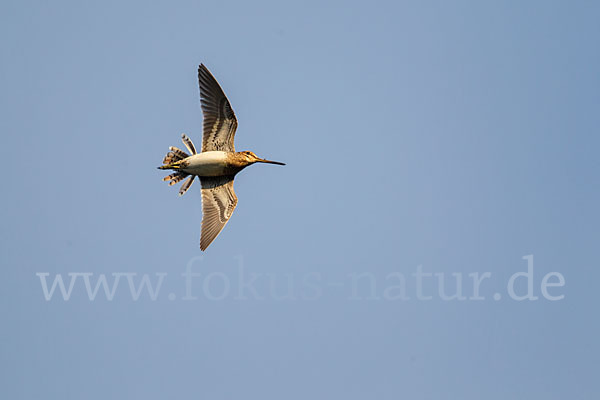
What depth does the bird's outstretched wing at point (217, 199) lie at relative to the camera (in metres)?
24.8

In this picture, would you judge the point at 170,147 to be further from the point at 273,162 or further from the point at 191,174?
the point at 273,162

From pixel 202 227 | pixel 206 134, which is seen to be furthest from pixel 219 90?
pixel 202 227

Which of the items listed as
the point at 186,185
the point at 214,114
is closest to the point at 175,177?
the point at 186,185

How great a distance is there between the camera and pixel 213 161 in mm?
24172

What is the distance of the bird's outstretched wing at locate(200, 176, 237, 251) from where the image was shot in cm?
2480

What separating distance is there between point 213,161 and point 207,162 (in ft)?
0.49

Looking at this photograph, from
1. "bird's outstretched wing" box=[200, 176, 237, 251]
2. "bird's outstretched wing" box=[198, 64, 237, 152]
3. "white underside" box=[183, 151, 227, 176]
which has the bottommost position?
"bird's outstretched wing" box=[200, 176, 237, 251]

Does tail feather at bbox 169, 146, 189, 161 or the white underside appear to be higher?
tail feather at bbox 169, 146, 189, 161

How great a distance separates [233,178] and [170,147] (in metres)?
1.76

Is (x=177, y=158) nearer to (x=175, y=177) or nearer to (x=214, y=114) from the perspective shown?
(x=175, y=177)

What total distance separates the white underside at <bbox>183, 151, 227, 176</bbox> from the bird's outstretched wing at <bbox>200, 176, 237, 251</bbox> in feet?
2.06

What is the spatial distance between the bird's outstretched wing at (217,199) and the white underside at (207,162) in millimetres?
629

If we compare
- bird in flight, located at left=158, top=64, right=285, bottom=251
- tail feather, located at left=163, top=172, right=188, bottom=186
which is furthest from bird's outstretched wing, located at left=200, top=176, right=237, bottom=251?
tail feather, located at left=163, top=172, right=188, bottom=186

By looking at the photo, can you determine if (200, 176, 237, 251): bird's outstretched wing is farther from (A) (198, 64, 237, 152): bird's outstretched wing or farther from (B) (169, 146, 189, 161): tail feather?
(A) (198, 64, 237, 152): bird's outstretched wing
